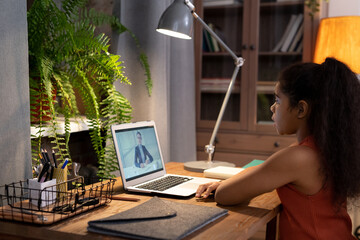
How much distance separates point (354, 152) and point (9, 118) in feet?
3.31

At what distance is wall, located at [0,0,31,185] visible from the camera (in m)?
1.27

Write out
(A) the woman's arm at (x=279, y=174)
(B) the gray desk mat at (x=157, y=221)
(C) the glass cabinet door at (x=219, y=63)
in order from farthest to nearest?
(C) the glass cabinet door at (x=219, y=63) → (A) the woman's arm at (x=279, y=174) → (B) the gray desk mat at (x=157, y=221)

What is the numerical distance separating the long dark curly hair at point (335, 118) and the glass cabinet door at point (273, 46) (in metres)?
1.65

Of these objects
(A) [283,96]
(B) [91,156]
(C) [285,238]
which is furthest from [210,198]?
(B) [91,156]

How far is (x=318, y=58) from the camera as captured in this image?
2605 millimetres

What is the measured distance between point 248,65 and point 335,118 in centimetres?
176

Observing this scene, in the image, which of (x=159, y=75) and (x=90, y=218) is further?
(x=159, y=75)

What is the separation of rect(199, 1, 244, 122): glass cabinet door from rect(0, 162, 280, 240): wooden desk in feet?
5.57

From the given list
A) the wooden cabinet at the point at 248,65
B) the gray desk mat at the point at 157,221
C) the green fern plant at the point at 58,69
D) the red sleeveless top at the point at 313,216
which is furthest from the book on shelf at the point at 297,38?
the gray desk mat at the point at 157,221

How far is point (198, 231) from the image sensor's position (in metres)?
1.07

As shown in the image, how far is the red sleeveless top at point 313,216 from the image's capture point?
1.27 m

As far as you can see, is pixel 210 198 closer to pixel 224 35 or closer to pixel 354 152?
pixel 354 152

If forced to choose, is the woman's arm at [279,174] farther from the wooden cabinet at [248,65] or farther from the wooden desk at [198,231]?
the wooden cabinet at [248,65]

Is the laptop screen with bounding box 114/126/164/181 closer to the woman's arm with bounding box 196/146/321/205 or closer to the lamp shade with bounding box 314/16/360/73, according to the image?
the woman's arm with bounding box 196/146/321/205
